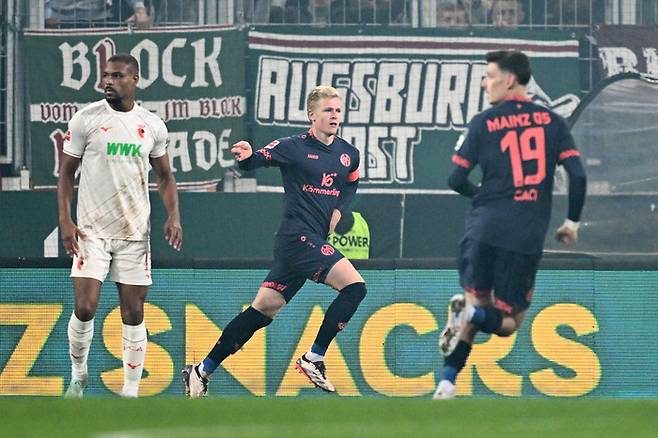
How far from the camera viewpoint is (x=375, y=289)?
11898 mm

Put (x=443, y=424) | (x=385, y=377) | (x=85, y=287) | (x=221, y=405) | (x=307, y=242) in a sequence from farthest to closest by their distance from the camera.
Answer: (x=385, y=377) → (x=307, y=242) → (x=85, y=287) → (x=221, y=405) → (x=443, y=424)

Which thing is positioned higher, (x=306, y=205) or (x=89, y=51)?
(x=89, y=51)

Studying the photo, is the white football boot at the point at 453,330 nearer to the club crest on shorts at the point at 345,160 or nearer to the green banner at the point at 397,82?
the club crest on shorts at the point at 345,160

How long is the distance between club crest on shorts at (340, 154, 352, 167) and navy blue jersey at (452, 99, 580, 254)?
2.21 meters

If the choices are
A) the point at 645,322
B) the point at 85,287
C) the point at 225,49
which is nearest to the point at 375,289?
the point at 645,322

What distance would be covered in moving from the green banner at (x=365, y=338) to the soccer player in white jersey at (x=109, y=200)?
241cm

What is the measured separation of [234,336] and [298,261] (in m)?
0.59

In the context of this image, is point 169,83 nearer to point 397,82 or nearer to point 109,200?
point 397,82

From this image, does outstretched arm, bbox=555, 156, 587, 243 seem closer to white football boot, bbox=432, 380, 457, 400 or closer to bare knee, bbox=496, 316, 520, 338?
bare knee, bbox=496, 316, 520, 338

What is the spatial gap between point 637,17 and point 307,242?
6731mm

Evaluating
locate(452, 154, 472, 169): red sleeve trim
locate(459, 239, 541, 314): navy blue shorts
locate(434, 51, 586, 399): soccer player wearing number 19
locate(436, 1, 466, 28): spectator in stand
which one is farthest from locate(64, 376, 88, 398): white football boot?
locate(436, 1, 466, 28): spectator in stand

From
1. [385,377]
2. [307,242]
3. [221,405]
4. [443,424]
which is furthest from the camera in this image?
[385,377]

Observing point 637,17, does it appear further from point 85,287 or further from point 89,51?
point 85,287

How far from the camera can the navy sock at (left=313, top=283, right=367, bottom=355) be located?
990cm
